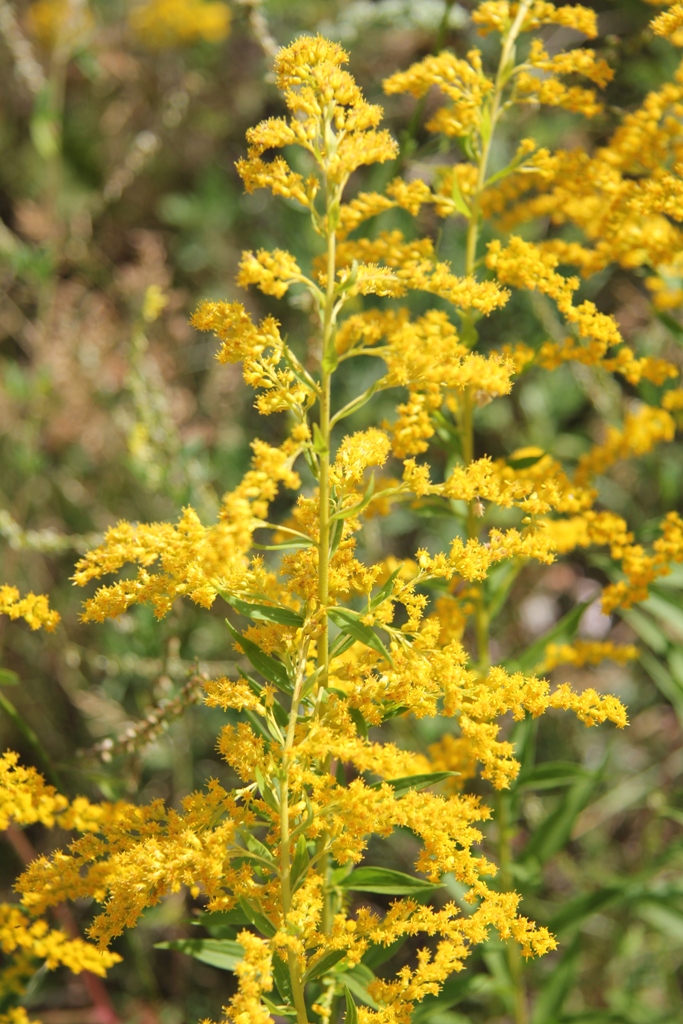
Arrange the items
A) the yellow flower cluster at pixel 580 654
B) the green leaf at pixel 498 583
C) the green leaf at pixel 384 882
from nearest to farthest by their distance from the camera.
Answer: the green leaf at pixel 384 882 → the green leaf at pixel 498 583 → the yellow flower cluster at pixel 580 654

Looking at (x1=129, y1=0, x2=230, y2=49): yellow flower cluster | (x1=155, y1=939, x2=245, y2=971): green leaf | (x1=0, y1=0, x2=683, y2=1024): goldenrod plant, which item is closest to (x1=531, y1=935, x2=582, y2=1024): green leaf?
(x1=0, y1=0, x2=683, y2=1024): goldenrod plant

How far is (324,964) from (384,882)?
0.19 m

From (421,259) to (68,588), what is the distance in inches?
89.5

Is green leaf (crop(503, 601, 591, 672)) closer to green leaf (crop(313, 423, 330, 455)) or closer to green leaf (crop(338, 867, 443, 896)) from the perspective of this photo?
green leaf (crop(338, 867, 443, 896))

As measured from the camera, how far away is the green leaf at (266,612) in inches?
62.6

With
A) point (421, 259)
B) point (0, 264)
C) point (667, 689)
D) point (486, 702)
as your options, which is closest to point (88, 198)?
point (0, 264)

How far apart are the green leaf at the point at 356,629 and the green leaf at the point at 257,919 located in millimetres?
480

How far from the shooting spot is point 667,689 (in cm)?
270

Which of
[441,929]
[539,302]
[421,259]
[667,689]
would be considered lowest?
[667,689]

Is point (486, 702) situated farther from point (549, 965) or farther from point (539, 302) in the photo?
point (549, 965)

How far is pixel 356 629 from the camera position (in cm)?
153

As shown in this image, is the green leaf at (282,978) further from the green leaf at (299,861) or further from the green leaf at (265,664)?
the green leaf at (265,664)

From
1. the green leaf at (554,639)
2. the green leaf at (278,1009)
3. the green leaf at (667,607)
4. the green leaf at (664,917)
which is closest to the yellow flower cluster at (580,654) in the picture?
the green leaf at (554,639)

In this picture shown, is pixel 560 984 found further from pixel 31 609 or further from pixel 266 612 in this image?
pixel 31 609
